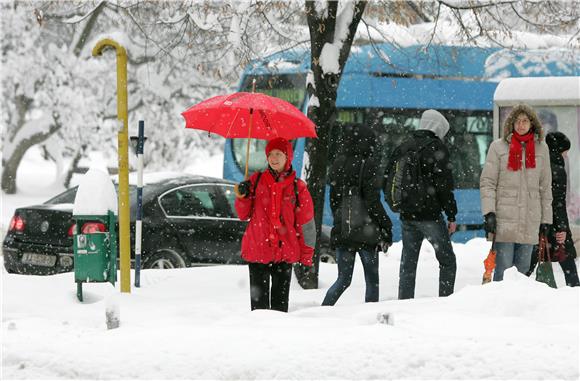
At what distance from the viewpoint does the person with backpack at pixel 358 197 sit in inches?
305

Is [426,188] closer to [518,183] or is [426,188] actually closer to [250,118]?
[518,183]

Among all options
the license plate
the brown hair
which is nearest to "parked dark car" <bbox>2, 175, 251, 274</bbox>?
the license plate

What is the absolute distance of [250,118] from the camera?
7160mm

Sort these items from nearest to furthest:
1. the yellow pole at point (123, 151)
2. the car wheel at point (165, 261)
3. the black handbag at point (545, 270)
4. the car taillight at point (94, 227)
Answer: the black handbag at point (545, 270) < the yellow pole at point (123, 151) < the car taillight at point (94, 227) < the car wheel at point (165, 261)

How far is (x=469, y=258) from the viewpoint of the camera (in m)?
13.6

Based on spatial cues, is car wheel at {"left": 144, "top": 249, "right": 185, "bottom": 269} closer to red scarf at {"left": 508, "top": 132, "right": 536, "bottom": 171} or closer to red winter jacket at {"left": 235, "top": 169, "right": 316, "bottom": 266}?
red winter jacket at {"left": 235, "top": 169, "right": 316, "bottom": 266}

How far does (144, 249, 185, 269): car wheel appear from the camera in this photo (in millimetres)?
10656

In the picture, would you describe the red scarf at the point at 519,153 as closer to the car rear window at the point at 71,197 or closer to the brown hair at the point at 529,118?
the brown hair at the point at 529,118

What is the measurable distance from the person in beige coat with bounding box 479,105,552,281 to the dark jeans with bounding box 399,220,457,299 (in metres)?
0.38

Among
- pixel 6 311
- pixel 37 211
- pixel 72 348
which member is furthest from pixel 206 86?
pixel 72 348

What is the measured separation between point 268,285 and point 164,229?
3957 millimetres

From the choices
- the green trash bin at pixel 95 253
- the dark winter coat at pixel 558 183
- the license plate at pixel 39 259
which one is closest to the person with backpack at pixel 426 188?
the dark winter coat at pixel 558 183

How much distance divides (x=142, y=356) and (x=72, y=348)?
49 centimetres

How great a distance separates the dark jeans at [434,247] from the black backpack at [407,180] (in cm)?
17
